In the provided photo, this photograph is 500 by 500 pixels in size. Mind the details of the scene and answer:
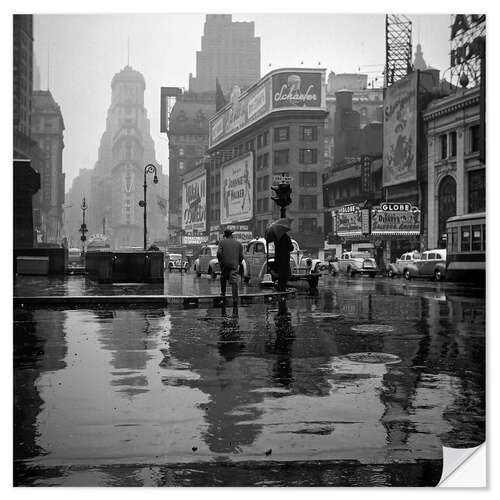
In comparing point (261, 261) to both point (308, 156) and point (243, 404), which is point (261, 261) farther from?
point (308, 156)

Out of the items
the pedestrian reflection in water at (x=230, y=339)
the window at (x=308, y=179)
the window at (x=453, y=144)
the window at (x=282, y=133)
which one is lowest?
the pedestrian reflection in water at (x=230, y=339)

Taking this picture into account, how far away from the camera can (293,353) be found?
8203 mm

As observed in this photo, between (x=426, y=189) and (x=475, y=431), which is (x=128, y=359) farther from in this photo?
(x=426, y=189)

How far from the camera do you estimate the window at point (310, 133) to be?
87375 millimetres

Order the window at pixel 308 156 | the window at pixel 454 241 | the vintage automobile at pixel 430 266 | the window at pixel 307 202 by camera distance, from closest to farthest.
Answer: the window at pixel 454 241, the vintage automobile at pixel 430 266, the window at pixel 307 202, the window at pixel 308 156

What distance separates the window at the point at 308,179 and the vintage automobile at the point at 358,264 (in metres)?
41.8

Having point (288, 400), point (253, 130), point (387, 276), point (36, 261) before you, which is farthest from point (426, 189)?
point (253, 130)

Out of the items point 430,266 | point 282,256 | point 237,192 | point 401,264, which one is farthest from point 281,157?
point 282,256

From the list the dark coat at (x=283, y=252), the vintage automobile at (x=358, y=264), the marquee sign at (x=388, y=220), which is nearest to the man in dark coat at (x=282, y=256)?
the dark coat at (x=283, y=252)

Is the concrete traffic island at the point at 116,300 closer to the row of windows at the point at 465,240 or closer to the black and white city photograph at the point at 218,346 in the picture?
the black and white city photograph at the point at 218,346

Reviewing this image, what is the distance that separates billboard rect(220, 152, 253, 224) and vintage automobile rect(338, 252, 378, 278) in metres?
43.2

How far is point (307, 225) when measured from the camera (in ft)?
280

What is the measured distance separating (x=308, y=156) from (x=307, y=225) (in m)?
9.38

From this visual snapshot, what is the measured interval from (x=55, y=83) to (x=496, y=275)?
4.89 m
